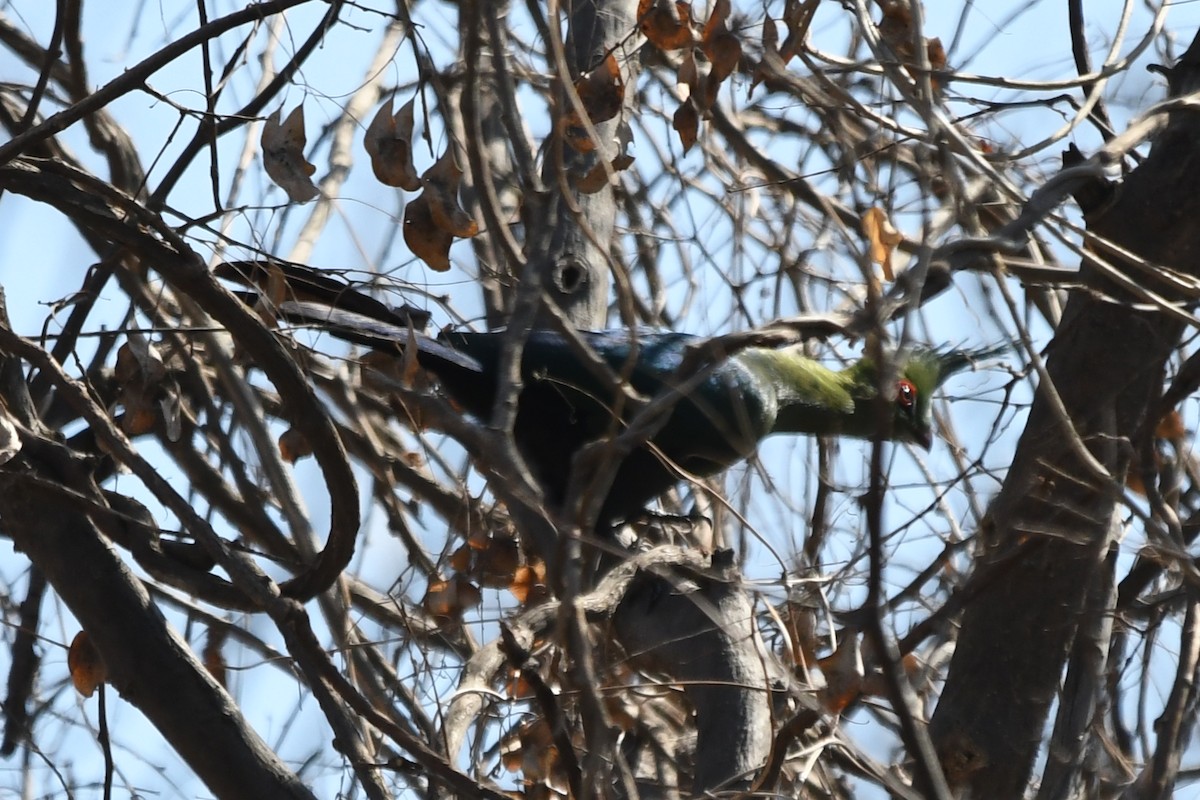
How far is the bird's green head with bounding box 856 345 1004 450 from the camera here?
4.32m

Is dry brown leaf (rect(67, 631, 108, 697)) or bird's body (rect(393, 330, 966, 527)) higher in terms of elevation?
bird's body (rect(393, 330, 966, 527))

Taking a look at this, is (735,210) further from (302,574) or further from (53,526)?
(53,526)

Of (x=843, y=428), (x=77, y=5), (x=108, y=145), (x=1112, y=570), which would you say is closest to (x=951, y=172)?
(x=1112, y=570)

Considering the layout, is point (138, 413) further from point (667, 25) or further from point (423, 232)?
point (667, 25)

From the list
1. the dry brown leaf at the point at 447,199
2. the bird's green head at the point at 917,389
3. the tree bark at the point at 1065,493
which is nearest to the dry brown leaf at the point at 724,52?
the dry brown leaf at the point at 447,199

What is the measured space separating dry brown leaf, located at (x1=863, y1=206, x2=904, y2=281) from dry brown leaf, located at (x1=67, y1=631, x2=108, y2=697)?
1.64 meters

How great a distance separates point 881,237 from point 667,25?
630 millimetres

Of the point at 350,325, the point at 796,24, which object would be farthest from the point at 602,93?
the point at 350,325

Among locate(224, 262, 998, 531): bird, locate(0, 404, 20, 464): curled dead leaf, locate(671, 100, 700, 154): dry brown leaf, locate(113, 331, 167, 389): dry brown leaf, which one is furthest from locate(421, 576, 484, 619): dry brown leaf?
locate(671, 100, 700, 154): dry brown leaf

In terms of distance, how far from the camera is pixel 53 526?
2393 millimetres

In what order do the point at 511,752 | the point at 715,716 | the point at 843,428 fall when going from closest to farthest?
the point at 715,716, the point at 511,752, the point at 843,428

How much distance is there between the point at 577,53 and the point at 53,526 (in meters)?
1.69

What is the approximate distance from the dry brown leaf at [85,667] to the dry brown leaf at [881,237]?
5.39ft

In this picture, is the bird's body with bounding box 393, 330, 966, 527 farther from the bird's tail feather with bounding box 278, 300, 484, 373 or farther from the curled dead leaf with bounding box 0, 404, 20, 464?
the curled dead leaf with bounding box 0, 404, 20, 464
